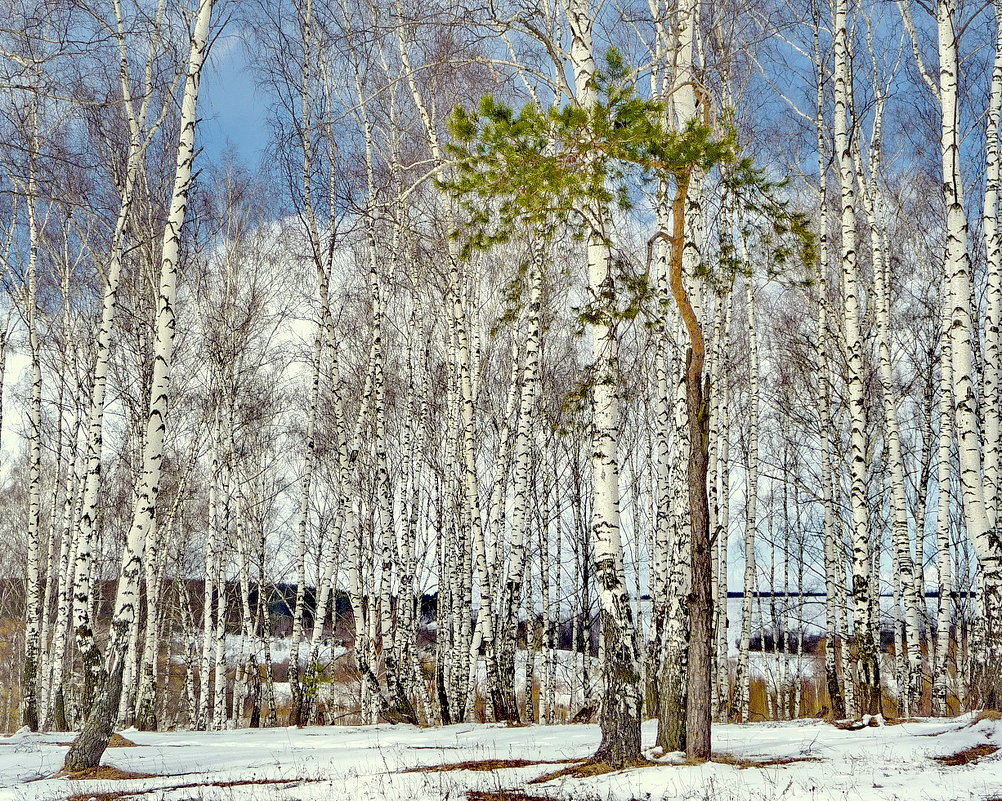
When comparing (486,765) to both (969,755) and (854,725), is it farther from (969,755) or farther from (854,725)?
(854,725)

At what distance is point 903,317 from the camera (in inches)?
631

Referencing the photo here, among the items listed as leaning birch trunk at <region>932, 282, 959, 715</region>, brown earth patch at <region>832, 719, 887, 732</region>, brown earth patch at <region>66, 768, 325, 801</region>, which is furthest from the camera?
leaning birch trunk at <region>932, 282, 959, 715</region>

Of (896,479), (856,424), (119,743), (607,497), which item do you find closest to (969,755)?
(607,497)

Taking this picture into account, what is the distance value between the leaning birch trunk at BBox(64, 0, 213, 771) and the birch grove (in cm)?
3

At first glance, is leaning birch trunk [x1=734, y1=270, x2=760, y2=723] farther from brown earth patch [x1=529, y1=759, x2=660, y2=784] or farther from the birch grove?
brown earth patch [x1=529, y1=759, x2=660, y2=784]

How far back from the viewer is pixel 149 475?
813cm

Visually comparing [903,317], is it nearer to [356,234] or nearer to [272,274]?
[356,234]

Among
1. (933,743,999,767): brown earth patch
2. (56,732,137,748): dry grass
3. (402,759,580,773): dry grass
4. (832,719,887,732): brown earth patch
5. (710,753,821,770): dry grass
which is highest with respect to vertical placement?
(933,743,999,767): brown earth patch

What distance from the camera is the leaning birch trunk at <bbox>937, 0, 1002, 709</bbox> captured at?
783 centimetres

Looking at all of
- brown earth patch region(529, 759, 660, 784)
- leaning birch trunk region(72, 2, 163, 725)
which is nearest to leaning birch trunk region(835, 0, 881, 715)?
brown earth patch region(529, 759, 660, 784)

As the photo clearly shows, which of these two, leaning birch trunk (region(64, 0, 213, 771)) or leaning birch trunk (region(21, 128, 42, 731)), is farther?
leaning birch trunk (region(21, 128, 42, 731))

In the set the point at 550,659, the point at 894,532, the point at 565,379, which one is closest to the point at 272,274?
the point at 565,379

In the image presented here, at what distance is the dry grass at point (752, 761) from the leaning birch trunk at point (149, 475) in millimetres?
5610

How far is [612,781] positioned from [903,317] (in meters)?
13.2
